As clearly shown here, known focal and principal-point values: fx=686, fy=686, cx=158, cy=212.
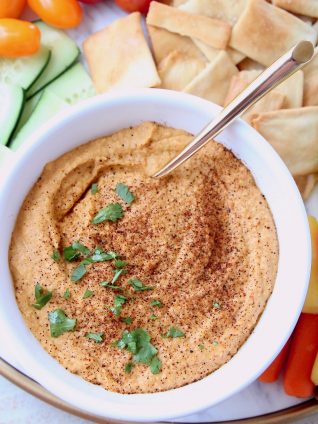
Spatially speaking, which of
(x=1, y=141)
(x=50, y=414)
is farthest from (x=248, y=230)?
(x=50, y=414)

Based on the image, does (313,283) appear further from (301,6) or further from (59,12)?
(59,12)

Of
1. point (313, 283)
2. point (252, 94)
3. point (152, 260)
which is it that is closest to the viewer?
point (252, 94)

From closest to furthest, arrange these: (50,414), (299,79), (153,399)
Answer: (153,399), (299,79), (50,414)

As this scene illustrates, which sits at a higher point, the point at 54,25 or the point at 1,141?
the point at 54,25

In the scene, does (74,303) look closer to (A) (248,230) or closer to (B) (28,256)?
(B) (28,256)

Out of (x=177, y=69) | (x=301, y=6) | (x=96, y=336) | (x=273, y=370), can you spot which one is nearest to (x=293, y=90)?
(x=301, y=6)

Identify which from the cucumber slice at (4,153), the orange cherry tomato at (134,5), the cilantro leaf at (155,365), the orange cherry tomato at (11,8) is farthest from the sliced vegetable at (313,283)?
the orange cherry tomato at (11,8)

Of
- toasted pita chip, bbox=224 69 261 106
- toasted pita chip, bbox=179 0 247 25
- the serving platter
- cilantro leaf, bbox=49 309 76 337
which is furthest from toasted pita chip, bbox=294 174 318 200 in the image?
cilantro leaf, bbox=49 309 76 337
